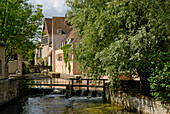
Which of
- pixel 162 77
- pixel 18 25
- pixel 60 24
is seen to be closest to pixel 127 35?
pixel 162 77

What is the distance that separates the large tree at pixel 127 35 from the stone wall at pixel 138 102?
0.92 m

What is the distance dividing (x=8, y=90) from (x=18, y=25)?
7461 millimetres

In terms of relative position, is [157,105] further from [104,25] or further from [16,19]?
[16,19]

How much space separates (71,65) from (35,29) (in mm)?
15122

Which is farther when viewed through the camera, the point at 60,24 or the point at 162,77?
the point at 60,24

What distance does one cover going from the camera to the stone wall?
36.7 ft

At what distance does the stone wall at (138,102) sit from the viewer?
1119cm

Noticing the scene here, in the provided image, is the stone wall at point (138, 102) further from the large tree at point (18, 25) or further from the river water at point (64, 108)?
the large tree at point (18, 25)

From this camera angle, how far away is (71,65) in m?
37.7

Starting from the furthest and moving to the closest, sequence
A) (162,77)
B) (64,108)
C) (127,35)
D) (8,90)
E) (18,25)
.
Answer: (18,25) < (8,90) < (64,108) < (127,35) < (162,77)

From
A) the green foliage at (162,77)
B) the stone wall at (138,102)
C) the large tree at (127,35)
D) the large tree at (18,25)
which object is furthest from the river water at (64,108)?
the large tree at (18,25)

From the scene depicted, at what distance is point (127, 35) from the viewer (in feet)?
41.1

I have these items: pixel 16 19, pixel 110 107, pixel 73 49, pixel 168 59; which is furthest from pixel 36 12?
pixel 168 59

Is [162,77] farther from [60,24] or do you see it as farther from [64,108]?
[60,24]
